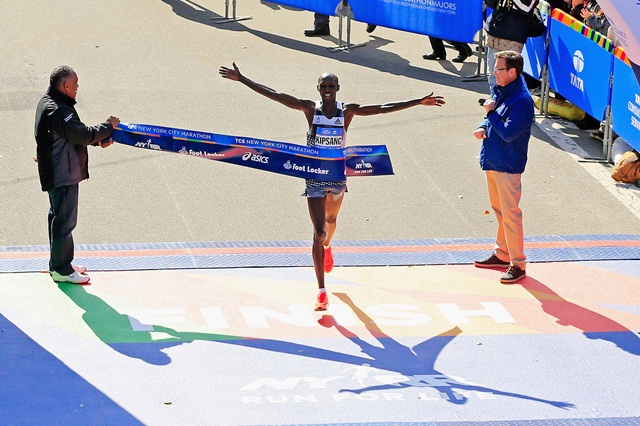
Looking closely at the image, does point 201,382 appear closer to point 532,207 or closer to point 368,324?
point 368,324

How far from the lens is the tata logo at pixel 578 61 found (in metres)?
13.9

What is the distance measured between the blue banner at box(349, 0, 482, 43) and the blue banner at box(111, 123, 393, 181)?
794 centimetres

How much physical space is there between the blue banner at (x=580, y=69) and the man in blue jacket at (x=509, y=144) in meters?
4.22

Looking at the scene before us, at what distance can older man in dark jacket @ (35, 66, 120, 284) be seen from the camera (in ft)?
28.6

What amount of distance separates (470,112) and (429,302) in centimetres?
620

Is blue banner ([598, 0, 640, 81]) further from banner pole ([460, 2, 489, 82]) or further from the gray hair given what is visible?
banner pole ([460, 2, 489, 82])

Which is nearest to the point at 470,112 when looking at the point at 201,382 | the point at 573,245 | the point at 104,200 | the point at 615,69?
the point at 615,69

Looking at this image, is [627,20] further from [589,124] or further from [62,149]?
[589,124]

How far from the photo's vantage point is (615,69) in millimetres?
12891

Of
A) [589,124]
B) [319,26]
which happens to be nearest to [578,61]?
[589,124]

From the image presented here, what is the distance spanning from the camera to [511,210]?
9.48m

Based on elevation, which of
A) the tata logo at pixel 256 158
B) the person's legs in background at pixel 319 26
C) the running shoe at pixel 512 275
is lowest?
the running shoe at pixel 512 275

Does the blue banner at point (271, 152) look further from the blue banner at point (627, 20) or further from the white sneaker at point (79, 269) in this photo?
the blue banner at point (627, 20)

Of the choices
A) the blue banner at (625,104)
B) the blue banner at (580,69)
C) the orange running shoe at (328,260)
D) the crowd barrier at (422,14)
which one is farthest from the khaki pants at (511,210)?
the crowd barrier at (422,14)
